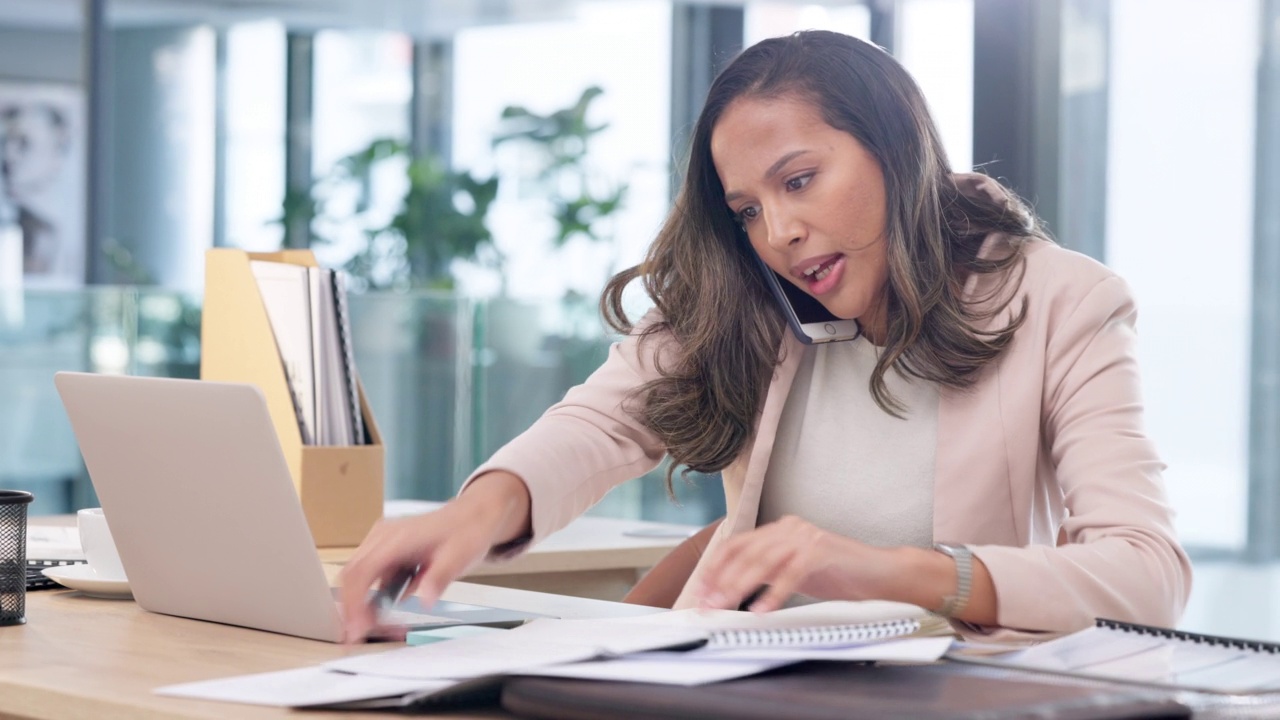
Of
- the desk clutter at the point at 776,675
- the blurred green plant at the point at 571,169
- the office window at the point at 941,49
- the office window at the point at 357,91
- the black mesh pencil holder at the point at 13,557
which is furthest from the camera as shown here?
the office window at the point at 357,91

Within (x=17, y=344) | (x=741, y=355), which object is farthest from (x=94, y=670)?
(x=17, y=344)

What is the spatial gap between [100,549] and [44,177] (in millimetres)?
5227

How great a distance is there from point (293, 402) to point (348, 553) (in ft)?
0.73

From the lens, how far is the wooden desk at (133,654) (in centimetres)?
96

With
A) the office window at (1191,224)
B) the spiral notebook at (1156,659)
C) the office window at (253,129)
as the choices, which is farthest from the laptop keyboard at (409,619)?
the office window at (253,129)

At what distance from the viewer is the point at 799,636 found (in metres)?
0.96

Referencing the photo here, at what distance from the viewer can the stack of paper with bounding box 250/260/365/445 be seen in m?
1.94

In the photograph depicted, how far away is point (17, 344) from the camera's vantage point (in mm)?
4176

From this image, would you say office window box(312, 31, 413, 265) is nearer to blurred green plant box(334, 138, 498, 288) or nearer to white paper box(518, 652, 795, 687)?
blurred green plant box(334, 138, 498, 288)

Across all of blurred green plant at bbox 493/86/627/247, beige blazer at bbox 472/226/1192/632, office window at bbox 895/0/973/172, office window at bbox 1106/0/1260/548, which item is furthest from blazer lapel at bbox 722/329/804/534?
blurred green plant at bbox 493/86/627/247

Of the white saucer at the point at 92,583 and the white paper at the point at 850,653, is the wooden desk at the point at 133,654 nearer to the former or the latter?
the white saucer at the point at 92,583

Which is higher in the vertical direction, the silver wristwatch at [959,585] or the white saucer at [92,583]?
the silver wristwatch at [959,585]

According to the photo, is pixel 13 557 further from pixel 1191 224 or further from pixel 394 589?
pixel 1191 224

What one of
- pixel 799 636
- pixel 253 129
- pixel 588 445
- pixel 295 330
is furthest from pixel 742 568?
pixel 253 129
